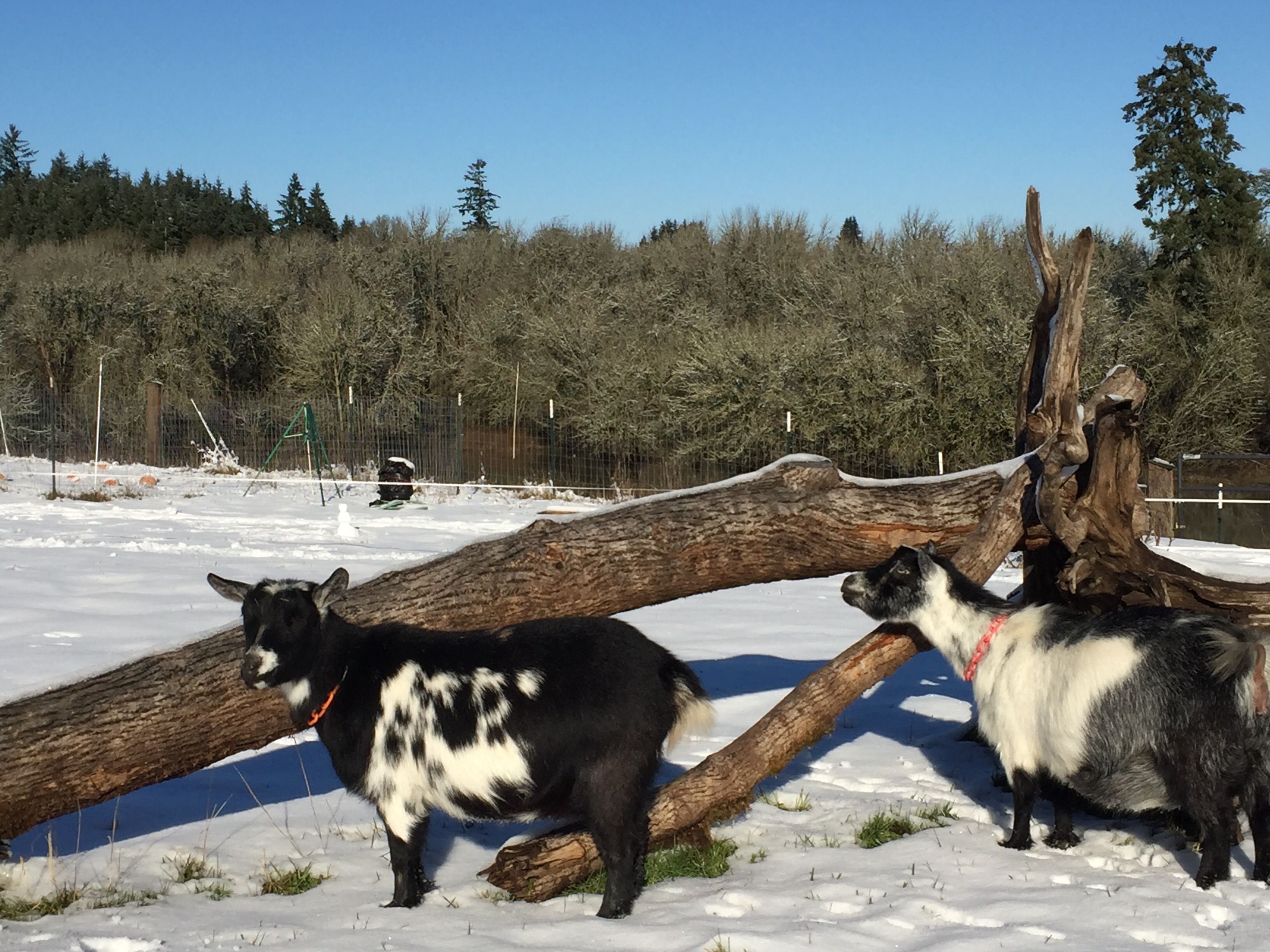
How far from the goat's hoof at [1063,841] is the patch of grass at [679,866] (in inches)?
63.8

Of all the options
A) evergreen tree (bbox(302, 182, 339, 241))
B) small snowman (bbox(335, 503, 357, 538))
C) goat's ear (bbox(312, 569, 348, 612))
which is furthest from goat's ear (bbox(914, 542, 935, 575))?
evergreen tree (bbox(302, 182, 339, 241))

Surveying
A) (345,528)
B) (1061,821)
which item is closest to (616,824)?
(1061,821)

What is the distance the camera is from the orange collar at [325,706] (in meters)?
5.00

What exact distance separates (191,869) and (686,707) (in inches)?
97.5

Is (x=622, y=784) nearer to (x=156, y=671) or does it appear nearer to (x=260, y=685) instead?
(x=260, y=685)

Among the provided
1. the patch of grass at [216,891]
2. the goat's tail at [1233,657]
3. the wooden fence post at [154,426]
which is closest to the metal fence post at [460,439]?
the wooden fence post at [154,426]

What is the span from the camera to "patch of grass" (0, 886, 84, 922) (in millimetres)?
4648

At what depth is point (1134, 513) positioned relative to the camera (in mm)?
6656

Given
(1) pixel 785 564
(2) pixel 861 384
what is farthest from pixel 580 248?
(1) pixel 785 564

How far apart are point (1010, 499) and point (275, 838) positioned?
4.52 m

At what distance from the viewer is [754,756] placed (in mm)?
5637

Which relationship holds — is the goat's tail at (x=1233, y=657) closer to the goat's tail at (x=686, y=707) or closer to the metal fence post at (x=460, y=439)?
the goat's tail at (x=686, y=707)

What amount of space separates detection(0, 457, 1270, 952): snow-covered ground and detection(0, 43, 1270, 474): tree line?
72.1 ft

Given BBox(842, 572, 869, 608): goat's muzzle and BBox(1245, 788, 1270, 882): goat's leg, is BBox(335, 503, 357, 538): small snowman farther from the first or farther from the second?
BBox(1245, 788, 1270, 882): goat's leg
